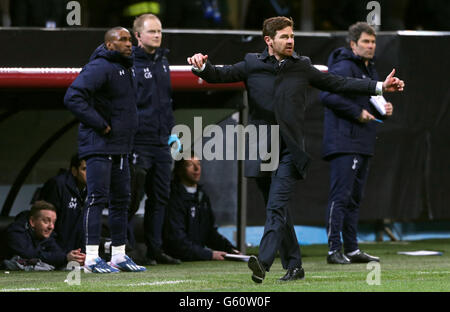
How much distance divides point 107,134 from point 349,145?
2.20 meters

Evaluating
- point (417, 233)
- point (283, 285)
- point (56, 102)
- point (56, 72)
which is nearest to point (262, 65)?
point (283, 285)

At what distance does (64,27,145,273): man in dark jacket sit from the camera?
742cm

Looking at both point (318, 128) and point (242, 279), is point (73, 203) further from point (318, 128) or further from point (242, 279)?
point (318, 128)

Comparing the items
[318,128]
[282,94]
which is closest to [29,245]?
[282,94]

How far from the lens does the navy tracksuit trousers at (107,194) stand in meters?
7.42

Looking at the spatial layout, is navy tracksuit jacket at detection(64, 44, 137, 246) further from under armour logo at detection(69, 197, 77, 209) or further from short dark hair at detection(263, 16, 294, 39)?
short dark hair at detection(263, 16, 294, 39)

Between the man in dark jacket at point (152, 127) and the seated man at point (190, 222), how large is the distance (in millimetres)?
434

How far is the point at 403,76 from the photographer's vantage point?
1124cm

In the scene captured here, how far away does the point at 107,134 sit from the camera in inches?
294

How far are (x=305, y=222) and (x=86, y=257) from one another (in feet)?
13.8

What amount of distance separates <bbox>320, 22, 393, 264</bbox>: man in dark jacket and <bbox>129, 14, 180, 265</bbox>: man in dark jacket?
1.37 meters

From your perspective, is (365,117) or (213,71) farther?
(365,117)

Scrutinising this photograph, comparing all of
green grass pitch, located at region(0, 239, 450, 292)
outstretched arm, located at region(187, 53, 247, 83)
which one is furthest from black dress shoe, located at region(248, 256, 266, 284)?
outstretched arm, located at region(187, 53, 247, 83)

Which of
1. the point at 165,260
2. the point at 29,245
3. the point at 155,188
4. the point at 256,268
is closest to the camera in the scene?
the point at 256,268
